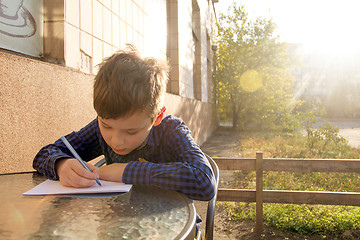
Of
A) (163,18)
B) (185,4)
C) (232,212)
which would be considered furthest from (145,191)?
(185,4)

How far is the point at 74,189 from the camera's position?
3.63 feet

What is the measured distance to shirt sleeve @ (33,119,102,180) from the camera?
52.1 inches

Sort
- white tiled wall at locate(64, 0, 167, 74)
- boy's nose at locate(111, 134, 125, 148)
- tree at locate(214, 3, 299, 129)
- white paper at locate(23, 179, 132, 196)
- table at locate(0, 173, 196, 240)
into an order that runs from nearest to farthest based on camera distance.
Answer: table at locate(0, 173, 196, 240) → white paper at locate(23, 179, 132, 196) → boy's nose at locate(111, 134, 125, 148) → white tiled wall at locate(64, 0, 167, 74) → tree at locate(214, 3, 299, 129)

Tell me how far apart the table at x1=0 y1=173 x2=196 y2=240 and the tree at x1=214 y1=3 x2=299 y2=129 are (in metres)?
16.7

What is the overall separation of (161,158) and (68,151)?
1.62 ft

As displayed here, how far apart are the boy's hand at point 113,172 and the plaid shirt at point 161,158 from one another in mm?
24

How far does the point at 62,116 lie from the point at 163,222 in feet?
5.26

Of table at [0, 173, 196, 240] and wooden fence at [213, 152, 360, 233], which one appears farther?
wooden fence at [213, 152, 360, 233]

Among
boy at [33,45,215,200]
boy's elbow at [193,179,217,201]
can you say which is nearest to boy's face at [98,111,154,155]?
boy at [33,45,215,200]

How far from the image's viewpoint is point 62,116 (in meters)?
2.16

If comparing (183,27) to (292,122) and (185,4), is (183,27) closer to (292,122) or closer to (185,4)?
(185,4)

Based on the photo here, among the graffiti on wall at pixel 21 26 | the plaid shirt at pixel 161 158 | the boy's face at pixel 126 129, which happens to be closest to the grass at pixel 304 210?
the plaid shirt at pixel 161 158

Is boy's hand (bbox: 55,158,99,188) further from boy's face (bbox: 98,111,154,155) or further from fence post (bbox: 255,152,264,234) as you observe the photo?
fence post (bbox: 255,152,264,234)

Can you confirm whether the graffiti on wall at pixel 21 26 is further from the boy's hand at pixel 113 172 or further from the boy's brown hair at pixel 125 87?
the boy's hand at pixel 113 172
